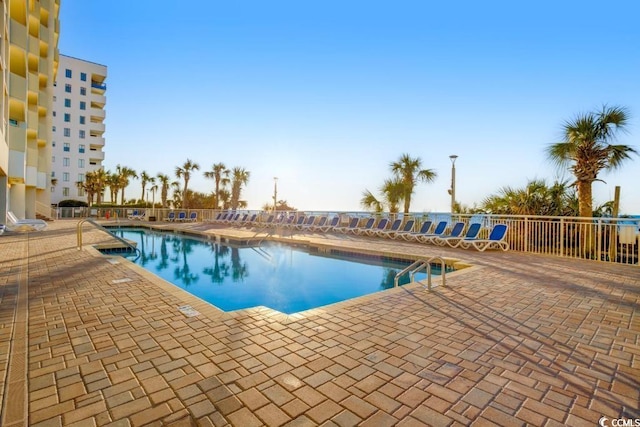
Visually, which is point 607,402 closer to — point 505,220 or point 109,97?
point 505,220

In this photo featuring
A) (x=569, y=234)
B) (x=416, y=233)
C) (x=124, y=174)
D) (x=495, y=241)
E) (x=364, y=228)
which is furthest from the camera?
(x=124, y=174)

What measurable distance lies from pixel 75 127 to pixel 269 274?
41.9m

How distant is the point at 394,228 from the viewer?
1276 cm

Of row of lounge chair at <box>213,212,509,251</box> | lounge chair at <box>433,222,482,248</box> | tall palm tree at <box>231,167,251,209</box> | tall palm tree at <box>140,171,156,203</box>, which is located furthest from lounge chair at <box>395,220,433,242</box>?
tall palm tree at <box>140,171,156,203</box>

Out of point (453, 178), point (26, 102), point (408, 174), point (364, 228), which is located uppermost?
point (26, 102)

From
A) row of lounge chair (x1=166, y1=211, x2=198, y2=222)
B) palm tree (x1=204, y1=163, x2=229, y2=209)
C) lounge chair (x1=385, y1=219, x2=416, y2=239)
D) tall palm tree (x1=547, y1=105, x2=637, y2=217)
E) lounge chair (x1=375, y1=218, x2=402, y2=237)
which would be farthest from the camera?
palm tree (x1=204, y1=163, x2=229, y2=209)

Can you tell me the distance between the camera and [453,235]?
10.0 meters

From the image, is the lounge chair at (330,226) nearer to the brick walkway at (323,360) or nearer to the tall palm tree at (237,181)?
the brick walkway at (323,360)

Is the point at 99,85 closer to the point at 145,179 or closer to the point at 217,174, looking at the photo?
the point at 145,179

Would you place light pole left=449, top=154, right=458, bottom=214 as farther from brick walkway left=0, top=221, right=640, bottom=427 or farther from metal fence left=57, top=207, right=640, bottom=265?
brick walkway left=0, top=221, right=640, bottom=427

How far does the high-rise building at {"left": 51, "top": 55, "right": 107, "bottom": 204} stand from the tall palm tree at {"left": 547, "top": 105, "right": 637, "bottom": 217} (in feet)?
143

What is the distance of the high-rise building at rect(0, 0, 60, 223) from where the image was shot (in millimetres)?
13119

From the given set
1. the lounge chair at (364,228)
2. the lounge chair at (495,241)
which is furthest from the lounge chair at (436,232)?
the lounge chair at (364,228)

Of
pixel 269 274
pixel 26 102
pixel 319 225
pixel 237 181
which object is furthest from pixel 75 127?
pixel 269 274
